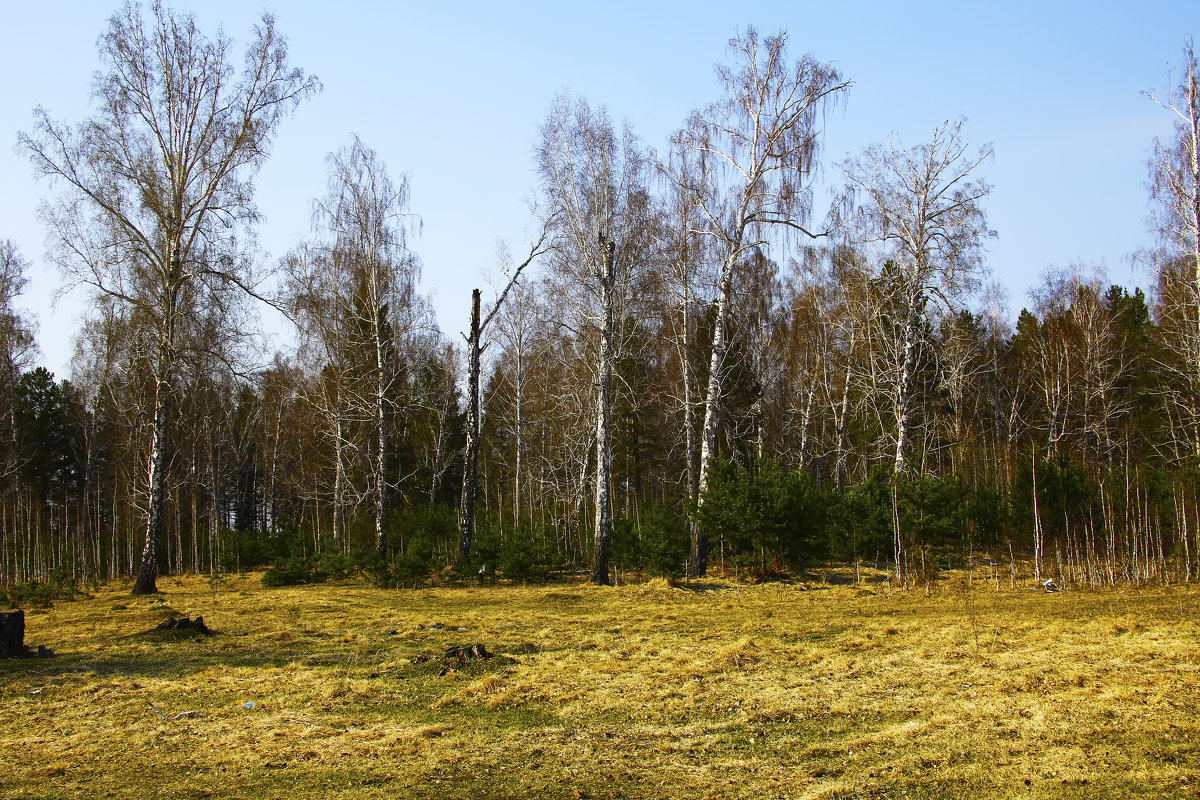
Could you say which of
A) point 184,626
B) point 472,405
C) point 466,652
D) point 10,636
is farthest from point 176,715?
point 472,405

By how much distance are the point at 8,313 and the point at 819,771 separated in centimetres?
2820

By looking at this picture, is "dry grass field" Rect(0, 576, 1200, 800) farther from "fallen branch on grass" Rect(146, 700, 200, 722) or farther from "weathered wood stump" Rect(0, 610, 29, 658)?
"weathered wood stump" Rect(0, 610, 29, 658)

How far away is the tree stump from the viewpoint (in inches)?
328

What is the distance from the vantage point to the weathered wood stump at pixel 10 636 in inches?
328

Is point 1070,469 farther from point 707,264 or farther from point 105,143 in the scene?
point 105,143

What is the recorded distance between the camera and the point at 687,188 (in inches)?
645

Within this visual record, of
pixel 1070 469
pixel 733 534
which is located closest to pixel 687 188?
pixel 733 534

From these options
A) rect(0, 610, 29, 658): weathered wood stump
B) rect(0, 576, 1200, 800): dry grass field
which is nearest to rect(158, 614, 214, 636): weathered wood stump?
rect(0, 576, 1200, 800): dry grass field

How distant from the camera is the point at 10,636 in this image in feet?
27.5

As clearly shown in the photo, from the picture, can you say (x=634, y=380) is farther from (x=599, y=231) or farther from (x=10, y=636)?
(x=10, y=636)

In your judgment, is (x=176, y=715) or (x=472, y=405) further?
(x=472, y=405)

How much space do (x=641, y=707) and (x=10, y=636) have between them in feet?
24.2

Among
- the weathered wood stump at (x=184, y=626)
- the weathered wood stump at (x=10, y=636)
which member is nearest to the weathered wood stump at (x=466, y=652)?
the weathered wood stump at (x=184, y=626)

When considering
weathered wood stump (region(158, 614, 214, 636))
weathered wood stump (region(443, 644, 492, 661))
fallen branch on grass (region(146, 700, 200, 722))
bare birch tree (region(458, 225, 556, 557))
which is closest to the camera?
fallen branch on grass (region(146, 700, 200, 722))
